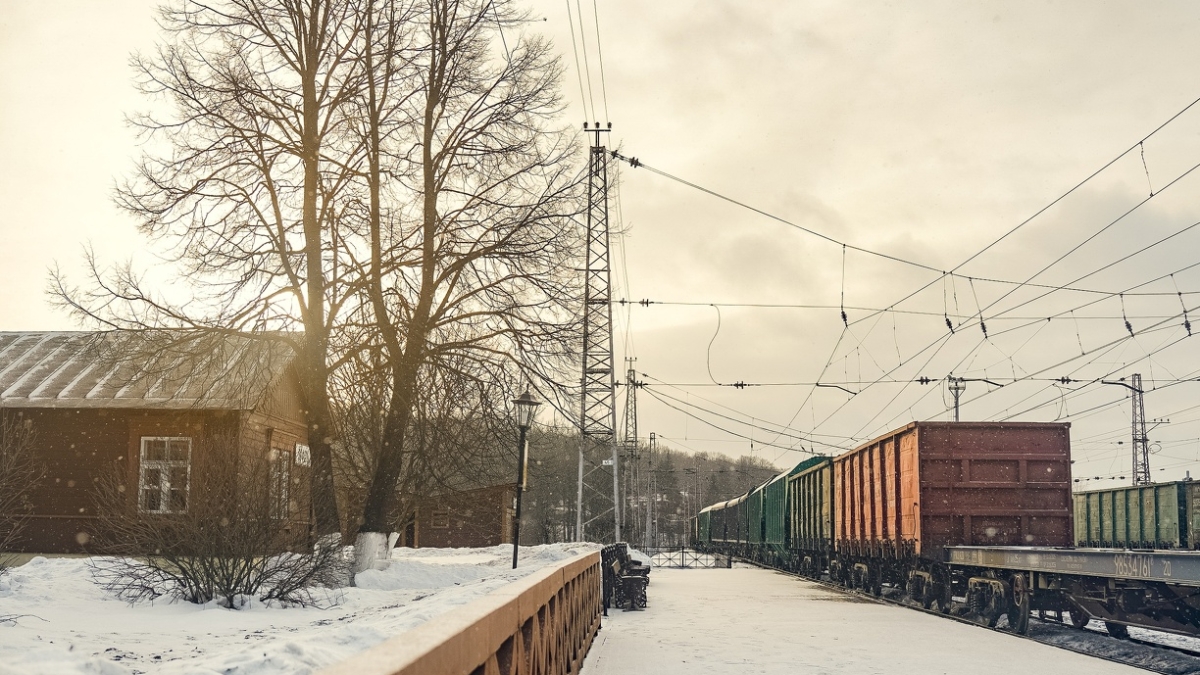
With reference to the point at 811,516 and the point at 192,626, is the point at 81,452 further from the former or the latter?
the point at 811,516

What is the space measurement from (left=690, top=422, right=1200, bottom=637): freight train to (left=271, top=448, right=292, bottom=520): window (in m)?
9.66

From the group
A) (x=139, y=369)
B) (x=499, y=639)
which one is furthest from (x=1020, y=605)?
(x=139, y=369)

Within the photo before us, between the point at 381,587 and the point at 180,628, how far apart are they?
5662mm

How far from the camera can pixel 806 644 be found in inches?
496

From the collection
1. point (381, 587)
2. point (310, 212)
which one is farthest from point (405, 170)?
point (381, 587)

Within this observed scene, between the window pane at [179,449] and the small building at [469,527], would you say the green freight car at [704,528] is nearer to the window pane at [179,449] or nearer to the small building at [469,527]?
the small building at [469,527]

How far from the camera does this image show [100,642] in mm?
9375

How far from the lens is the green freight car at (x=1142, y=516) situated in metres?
18.2

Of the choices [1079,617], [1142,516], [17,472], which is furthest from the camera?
[1142,516]

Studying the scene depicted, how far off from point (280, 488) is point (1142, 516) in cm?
1612

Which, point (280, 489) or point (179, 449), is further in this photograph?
point (179, 449)

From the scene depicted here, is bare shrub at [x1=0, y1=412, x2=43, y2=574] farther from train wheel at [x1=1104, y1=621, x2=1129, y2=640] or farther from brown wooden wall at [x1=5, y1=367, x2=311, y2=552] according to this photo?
train wheel at [x1=1104, y1=621, x2=1129, y2=640]

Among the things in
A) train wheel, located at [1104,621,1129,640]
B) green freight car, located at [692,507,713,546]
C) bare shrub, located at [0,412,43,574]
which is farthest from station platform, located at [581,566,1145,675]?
green freight car, located at [692,507,713,546]

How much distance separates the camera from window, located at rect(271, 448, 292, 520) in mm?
13055
